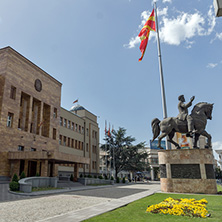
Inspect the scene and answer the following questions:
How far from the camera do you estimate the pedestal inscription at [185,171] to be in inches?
594

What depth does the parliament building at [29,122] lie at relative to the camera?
25422 mm

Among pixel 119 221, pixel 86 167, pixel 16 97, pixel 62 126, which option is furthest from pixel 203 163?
pixel 86 167

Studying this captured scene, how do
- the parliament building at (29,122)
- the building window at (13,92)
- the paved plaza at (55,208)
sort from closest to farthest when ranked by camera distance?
the paved plaza at (55,208), the parliament building at (29,122), the building window at (13,92)

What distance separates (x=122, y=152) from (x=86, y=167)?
9495mm

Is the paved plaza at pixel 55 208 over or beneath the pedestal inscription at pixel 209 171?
beneath

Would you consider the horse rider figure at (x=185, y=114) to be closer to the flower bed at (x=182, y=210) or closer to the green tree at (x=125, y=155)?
the flower bed at (x=182, y=210)

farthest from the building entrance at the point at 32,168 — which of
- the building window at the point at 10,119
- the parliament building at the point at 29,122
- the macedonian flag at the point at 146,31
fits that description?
the macedonian flag at the point at 146,31

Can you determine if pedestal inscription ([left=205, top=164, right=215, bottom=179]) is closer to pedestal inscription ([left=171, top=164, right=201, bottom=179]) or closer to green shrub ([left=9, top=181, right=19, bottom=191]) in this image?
pedestal inscription ([left=171, top=164, right=201, bottom=179])

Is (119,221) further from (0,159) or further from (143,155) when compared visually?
(143,155)

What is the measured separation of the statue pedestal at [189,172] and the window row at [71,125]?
29794 millimetres

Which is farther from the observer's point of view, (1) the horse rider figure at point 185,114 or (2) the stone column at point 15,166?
(2) the stone column at point 15,166

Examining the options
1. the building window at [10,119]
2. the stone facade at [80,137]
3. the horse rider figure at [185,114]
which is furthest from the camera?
the stone facade at [80,137]

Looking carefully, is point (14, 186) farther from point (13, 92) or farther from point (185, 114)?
point (13, 92)

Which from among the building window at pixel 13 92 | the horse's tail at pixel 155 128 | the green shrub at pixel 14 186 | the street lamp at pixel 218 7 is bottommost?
the green shrub at pixel 14 186
